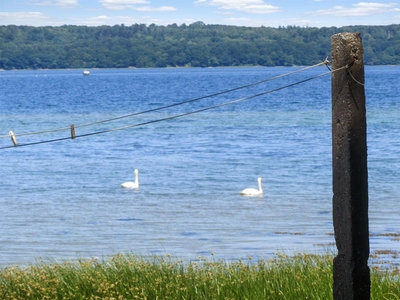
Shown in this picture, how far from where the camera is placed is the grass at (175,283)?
9.36m

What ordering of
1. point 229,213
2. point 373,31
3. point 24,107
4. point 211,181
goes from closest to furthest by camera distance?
point 229,213, point 211,181, point 24,107, point 373,31

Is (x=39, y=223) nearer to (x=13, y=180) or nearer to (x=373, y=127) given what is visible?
(x=13, y=180)

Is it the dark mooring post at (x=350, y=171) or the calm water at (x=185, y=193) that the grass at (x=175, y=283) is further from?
the calm water at (x=185, y=193)

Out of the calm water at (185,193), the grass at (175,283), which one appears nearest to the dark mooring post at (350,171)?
the grass at (175,283)

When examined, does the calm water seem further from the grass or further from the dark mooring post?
the dark mooring post

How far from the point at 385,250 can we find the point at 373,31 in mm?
177399

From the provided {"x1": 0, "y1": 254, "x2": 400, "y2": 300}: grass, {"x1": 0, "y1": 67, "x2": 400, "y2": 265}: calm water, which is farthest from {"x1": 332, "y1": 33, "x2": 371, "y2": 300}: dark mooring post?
{"x1": 0, "y1": 67, "x2": 400, "y2": 265}: calm water

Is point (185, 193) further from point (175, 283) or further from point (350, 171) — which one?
point (350, 171)

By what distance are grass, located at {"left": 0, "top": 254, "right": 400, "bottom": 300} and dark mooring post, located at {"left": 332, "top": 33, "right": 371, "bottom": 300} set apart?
1.27 metres

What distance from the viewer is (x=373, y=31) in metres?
187

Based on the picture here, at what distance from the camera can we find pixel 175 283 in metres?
10.3

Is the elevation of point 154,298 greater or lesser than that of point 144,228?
greater

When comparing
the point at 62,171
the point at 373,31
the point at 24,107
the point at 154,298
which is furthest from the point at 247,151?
the point at 373,31

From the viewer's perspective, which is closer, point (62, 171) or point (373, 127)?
point (62, 171)
